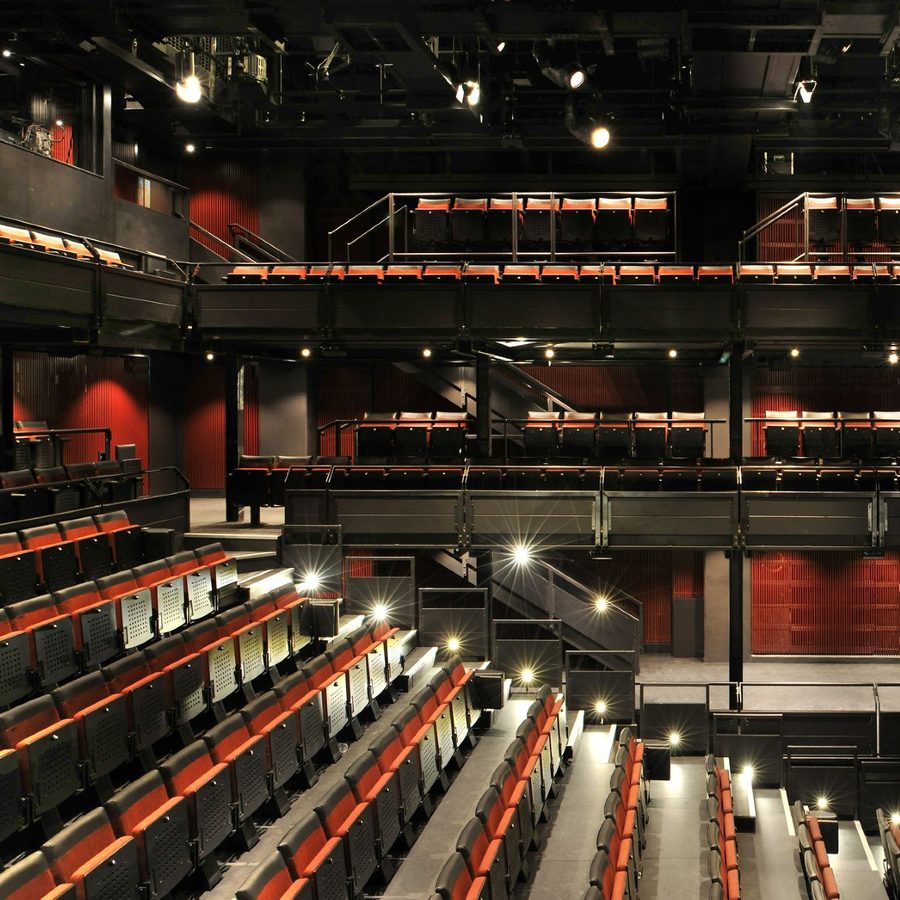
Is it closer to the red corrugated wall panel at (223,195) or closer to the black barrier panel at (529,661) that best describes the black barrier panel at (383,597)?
the black barrier panel at (529,661)

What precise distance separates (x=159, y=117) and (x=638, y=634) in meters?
6.41

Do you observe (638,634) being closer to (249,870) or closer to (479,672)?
(479,672)

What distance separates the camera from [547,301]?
28.1ft

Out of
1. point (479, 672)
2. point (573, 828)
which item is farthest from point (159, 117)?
point (573, 828)

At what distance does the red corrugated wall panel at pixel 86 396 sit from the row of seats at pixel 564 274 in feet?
6.28

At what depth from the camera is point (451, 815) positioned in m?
4.87

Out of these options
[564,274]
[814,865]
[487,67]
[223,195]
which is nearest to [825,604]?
[564,274]

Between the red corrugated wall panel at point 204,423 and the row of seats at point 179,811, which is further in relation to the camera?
the red corrugated wall panel at point 204,423

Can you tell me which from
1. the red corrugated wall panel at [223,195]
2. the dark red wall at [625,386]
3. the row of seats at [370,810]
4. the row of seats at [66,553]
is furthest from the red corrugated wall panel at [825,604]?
the row of seats at [66,553]

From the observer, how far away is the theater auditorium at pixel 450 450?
435 cm

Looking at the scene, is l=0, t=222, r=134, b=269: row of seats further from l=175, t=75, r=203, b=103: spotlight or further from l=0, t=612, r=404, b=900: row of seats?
l=0, t=612, r=404, b=900: row of seats

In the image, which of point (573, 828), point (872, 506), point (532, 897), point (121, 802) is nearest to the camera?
point (121, 802)

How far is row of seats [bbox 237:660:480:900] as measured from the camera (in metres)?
3.27

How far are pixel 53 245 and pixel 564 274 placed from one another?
12.5 feet
